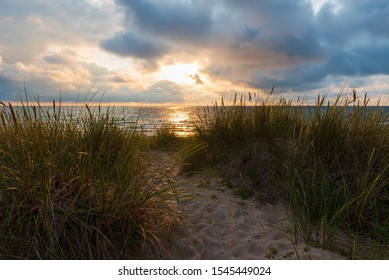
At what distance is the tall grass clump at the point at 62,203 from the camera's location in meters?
2.44

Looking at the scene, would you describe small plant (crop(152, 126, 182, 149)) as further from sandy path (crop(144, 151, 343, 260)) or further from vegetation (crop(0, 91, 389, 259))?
sandy path (crop(144, 151, 343, 260))

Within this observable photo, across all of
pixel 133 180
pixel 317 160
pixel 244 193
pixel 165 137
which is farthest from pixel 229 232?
pixel 165 137

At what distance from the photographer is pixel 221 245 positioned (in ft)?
10.5

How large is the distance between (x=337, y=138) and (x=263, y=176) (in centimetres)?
139

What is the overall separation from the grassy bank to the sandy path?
0.22m

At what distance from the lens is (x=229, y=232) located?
138 inches

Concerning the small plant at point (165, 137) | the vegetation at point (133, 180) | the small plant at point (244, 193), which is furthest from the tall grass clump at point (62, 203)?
the small plant at point (165, 137)

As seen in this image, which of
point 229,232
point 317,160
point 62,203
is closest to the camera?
point 62,203

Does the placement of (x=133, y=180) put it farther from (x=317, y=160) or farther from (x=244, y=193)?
(x=317, y=160)

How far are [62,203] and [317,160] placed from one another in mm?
3687

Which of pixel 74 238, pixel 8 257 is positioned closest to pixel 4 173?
pixel 8 257

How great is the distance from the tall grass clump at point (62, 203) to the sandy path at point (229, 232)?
379mm

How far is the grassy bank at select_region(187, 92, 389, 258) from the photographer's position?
3.30 meters
